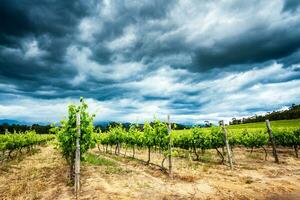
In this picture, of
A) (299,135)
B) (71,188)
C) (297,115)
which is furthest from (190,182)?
(297,115)

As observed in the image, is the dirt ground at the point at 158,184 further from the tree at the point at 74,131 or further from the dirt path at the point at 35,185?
the tree at the point at 74,131

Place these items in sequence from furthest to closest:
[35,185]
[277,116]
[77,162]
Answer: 1. [277,116]
2. [35,185]
3. [77,162]

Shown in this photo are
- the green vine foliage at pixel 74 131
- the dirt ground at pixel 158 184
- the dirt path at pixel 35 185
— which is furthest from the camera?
the green vine foliage at pixel 74 131

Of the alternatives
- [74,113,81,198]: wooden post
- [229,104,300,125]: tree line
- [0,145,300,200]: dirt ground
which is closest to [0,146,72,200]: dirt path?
[0,145,300,200]: dirt ground

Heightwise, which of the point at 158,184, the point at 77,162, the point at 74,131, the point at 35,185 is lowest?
the point at 158,184

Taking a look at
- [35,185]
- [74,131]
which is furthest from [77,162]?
[35,185]

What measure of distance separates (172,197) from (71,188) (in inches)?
194

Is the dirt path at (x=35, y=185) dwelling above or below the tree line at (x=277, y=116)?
below

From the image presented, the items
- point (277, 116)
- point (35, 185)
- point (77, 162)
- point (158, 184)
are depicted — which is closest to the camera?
point (77, 162)

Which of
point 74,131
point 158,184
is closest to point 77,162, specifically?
point 74,131

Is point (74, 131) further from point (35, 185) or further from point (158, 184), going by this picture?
point (158, 184)

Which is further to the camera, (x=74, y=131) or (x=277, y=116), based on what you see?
(x=277, y=116)

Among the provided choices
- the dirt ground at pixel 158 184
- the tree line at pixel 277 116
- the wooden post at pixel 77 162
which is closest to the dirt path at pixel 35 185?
the dirt ground at pixel 158 184

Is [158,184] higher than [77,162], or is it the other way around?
[77,162]
